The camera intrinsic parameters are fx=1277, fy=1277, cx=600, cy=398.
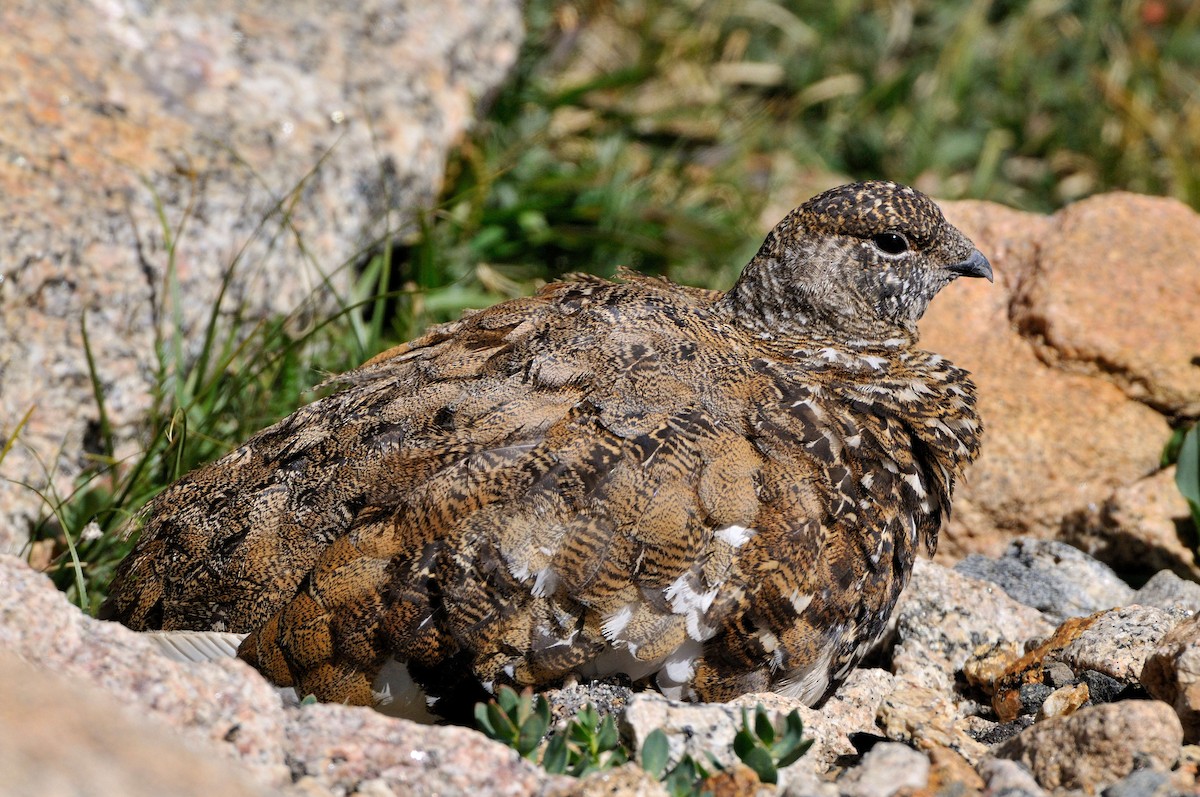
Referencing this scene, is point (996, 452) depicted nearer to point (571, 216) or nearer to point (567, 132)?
point (571, 216)

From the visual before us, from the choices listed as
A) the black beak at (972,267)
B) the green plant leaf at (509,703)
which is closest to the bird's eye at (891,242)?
the black beak at (972,267)

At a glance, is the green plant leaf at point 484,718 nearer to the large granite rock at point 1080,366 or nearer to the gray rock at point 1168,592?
the gray rock at point 1168,592

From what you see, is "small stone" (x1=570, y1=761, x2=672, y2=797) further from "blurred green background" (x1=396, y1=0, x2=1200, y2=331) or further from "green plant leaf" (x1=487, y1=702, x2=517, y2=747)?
"blurred green background" (x1=396, y1=0, x2=1200, y2=331)

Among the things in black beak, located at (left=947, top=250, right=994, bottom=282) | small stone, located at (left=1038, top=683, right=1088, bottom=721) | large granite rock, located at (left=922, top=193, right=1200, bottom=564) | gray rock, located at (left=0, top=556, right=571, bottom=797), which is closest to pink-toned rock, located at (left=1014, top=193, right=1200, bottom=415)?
large granite rock, located at (left=922, top=193, right=1200, bottom=564)

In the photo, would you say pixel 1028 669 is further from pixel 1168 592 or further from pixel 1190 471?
pixel 1190 471

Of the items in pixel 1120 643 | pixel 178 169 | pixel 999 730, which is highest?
pixel 178 169

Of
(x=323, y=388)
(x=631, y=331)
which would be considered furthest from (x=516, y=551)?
(x=323, y=388)

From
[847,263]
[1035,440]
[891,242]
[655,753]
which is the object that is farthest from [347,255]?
[655,753]
